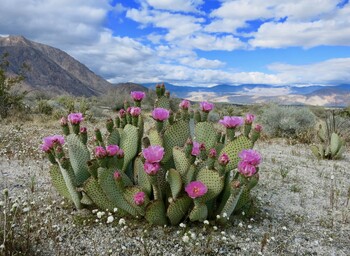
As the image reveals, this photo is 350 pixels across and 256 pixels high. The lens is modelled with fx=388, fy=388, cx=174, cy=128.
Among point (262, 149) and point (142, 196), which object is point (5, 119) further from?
point (142, 196)

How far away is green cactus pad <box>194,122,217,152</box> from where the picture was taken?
4.51 metres

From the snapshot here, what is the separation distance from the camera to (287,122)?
1334 cm

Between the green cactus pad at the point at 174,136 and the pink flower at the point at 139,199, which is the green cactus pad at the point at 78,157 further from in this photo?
the pink flower at the point at 139,199

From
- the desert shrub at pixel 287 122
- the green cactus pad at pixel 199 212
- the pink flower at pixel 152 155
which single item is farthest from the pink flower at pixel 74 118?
the desert shrub at pixel 287 122

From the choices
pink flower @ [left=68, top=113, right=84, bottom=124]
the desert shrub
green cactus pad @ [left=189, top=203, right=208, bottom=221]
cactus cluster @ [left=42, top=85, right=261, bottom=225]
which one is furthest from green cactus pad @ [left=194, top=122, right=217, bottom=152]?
the desert shrub

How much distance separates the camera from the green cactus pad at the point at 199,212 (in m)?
3.82

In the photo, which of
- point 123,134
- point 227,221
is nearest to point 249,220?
point 227,221

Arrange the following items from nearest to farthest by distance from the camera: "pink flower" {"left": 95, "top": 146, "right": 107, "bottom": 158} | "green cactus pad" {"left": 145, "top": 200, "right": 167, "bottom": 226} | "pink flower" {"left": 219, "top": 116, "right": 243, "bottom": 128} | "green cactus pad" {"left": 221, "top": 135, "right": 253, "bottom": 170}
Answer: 1. "pink flower" {"left": 95, "top": 146, "right": 107, "bottom": 158}
2. "green cactus pad" {"left": 145, "top": 200, "right": 167, "bottom": 226}
3. "pink flower" {"left": 219, "top": 116, "right": 243, "bottom": 128}
4. "green cactus pad" {"left": 221, "top": 135, "right": 253, "bottom": 170}

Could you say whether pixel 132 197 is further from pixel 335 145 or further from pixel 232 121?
pixel 335 145

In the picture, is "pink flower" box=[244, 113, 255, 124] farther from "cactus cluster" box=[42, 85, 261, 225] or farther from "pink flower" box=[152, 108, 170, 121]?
"pink flower" box=[152, 108, 170, 121]

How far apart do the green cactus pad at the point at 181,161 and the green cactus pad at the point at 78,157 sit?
1137 mm

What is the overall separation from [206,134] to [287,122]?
31.1 ft

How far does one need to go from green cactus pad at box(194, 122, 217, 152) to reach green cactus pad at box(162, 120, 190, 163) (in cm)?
21

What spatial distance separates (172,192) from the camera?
3988mm
